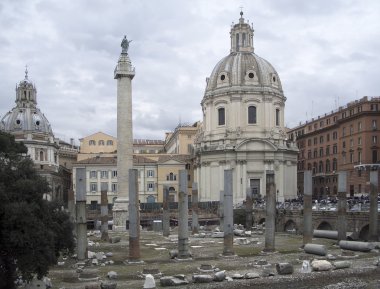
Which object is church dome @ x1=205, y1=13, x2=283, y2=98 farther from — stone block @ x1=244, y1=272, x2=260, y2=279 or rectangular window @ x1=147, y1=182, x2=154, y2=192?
stone block @ x1=244, y1=272, x2=260, y2=279

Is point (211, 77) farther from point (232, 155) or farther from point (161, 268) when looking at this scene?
point (161, 268)

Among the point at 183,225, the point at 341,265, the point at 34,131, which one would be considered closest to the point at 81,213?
the point at 183,225

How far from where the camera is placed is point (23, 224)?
2081 centimetres

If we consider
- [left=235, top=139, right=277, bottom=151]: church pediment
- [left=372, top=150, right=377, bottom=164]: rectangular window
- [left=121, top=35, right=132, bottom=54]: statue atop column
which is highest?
[left=121, top=35, right=132, bottom=54]: statue atop column

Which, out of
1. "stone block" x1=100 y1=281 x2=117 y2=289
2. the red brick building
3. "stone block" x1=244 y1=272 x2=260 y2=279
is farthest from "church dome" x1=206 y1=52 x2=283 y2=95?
"stone block" x1=100 y1=281 x2=117 y2=289

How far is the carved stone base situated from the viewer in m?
61.6

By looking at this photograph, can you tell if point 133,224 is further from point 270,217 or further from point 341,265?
point 341,265

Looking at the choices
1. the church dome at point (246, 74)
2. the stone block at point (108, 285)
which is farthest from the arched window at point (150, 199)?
the stone block at point (108, 285)

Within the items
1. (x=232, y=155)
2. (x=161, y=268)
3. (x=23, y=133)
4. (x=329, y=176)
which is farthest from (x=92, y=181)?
(x=161, y=268)

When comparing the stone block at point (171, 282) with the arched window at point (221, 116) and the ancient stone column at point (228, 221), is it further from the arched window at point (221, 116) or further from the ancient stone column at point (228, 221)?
the arched window at point (221, 116)

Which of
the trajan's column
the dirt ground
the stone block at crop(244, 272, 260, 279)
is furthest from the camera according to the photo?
the trajan's column

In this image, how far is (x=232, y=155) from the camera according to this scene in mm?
85875

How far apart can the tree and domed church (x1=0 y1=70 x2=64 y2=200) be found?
80335 millimetres

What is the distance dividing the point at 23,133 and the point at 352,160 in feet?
195
